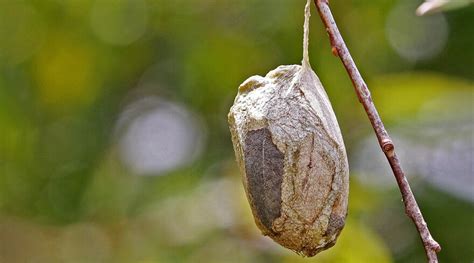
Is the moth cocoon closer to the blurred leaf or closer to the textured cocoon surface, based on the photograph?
the textured cocoon surface

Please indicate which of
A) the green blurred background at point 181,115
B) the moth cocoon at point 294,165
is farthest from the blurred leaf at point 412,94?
the moth cocoon at point 294,165

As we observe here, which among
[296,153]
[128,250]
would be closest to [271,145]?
[296,153]

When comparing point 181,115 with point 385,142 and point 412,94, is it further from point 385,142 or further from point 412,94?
point 385,142

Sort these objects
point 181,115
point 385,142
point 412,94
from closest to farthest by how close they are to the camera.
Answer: point 385,142, point 412,94, point 181,115

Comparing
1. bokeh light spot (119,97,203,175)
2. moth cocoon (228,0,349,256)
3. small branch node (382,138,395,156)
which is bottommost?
bokeh light spot (119,97,203,175)

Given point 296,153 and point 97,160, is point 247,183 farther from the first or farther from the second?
point 97,160

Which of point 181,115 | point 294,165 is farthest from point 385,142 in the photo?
point 181,115

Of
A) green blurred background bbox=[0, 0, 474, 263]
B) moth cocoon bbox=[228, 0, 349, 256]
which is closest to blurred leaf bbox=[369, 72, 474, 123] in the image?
green blurred background bbox=[0, 0, 474, 263]
